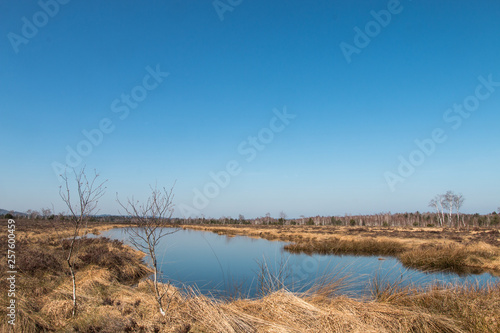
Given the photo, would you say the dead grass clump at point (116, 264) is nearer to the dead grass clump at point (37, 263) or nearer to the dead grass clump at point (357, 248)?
the dead grass clump at point (37, 263)

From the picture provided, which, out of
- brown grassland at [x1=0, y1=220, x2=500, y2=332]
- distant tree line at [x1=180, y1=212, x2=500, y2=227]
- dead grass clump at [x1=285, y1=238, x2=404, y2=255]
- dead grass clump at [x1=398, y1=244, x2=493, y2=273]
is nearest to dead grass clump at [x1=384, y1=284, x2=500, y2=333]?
brown grassland at [x1=0, y1=220, x2=500, y2=332]

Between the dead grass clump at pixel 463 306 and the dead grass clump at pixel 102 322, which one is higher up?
the dead grass clump at pixel 463 306

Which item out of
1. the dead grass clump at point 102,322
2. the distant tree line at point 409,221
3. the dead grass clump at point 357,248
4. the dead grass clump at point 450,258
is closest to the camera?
the dead grass clump at point 102,322

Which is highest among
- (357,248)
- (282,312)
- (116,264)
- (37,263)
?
(282,312)

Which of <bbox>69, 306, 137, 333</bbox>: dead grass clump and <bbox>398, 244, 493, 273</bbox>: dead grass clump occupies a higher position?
<bbox>69, 306, 137, 333</bbox>: dead grass clump

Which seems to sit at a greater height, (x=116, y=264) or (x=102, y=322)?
(x=102, y=322)

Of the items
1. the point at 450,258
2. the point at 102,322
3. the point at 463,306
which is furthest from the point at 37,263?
the point at 450,258

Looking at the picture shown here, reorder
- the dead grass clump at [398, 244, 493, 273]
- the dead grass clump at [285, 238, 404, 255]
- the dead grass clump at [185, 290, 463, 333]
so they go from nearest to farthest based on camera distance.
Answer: the dead grass clump at [185, 290, 463, 333], the dead grass clump at [398, 244, 493, 273], the dead grass clump at [285, 238, 404, 255]

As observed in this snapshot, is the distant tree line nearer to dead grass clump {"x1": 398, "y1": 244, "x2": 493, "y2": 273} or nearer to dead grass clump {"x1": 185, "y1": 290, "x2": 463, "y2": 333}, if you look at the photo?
dead grass clump {"x1": 398, "y1": 244, "x2": 493, "y2": 273}

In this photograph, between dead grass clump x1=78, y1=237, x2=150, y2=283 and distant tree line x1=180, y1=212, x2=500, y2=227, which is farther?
distant tree line x1=180, y1=212, x2=500, y2=227

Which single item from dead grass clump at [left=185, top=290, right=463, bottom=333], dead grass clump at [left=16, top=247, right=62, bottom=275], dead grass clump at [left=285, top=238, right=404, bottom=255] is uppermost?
dead grass clump at [left=185, top=290, right=463, bottom=333]

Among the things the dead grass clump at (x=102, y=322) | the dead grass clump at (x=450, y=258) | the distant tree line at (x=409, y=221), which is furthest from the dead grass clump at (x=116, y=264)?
the distant tree line at (x=409, y=221)

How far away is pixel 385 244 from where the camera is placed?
72.0 ft

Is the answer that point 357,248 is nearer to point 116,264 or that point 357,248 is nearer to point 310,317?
point 116,264
